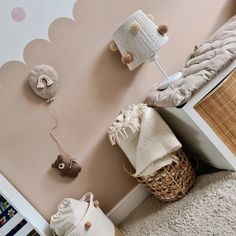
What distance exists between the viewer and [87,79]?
5.20 feet

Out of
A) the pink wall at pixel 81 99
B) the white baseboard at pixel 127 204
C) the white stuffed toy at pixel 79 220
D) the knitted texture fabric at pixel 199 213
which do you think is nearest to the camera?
the knitted texture fabric at pixel 199 213

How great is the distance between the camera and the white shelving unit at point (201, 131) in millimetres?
1272

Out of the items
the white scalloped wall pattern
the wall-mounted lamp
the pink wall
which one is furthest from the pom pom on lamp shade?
the white scalloped wall pattern

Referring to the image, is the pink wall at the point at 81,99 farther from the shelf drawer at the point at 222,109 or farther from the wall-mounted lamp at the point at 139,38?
the shelf drawer at the point at 222,109

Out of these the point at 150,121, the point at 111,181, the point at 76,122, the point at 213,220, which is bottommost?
the point at 213,220

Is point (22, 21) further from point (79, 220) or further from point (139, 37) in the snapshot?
point (79, 220)

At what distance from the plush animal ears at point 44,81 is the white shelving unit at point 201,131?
18.9 inches

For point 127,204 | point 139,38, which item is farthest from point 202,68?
point 127,204

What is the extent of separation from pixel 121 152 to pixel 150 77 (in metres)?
0.38

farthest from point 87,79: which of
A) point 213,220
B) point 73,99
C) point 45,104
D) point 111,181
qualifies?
point 213,220

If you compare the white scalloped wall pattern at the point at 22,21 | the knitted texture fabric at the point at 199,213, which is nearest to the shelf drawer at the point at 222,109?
the knitted texture fabric at the point at 199,213

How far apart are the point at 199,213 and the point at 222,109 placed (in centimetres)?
40

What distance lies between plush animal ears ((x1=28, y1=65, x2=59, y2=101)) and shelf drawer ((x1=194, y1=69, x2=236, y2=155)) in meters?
→ 0.62

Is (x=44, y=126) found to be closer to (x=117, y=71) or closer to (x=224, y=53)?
(x=117, y=71)
